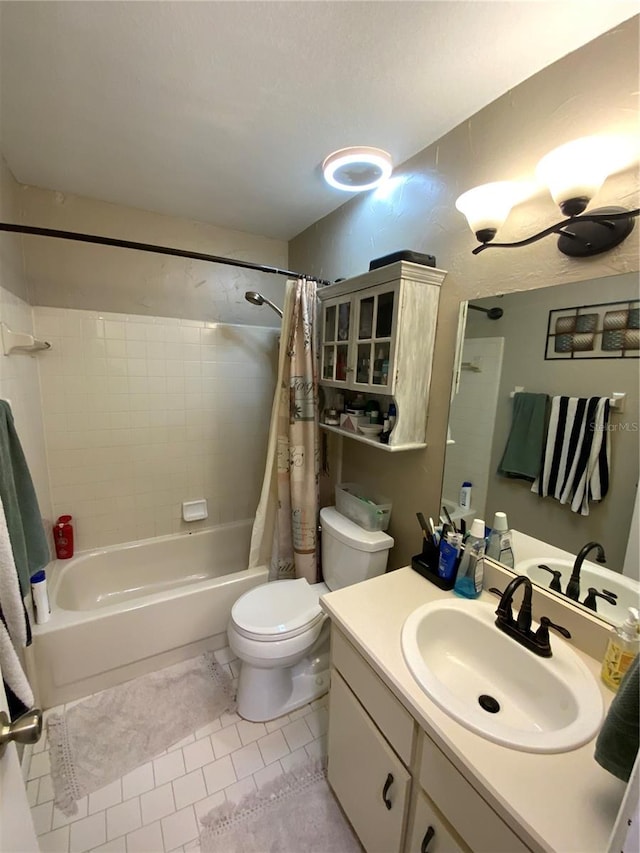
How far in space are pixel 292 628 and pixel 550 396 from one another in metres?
1.28

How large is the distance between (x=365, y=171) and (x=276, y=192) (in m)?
0.50

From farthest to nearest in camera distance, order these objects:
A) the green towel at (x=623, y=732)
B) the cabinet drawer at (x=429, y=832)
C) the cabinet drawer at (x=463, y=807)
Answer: the cabinet drawer at (x=429, y=832), the cabinet drawer at (x=463, y=807), the green towel at (x=623, y=732)

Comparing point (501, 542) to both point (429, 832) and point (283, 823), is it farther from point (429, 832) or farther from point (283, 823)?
point (283, 823)

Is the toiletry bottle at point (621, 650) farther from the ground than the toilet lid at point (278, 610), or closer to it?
farther from the ground

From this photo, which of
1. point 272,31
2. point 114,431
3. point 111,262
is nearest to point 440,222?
point 272,31

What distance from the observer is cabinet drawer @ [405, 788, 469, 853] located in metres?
0.74

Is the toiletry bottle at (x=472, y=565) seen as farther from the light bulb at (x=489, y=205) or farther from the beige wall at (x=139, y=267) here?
the beige wall at (x=139, y=267)

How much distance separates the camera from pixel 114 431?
6.80 feet

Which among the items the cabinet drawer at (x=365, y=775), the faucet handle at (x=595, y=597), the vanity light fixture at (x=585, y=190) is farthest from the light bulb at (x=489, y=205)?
the cabinet drawer at (x=365, y=775)

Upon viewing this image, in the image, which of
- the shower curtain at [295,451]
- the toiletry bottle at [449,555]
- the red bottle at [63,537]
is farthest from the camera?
the red bottle at [63,537]

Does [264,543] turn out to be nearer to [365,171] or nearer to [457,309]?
[457,309]

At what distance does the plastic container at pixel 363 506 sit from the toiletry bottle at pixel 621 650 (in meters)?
0.86

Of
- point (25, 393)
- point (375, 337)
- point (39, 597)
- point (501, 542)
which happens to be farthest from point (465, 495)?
point (25, 393)

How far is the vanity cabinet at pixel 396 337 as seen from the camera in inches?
51.1
